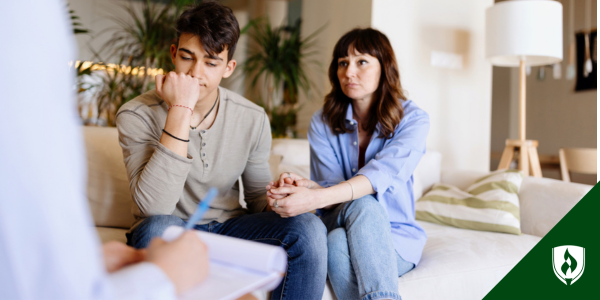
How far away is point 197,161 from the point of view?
4.29 ft

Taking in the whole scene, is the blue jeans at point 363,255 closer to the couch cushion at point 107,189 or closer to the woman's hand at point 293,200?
the woman's hand at point 293,200

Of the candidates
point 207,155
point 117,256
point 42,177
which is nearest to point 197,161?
point 207,155

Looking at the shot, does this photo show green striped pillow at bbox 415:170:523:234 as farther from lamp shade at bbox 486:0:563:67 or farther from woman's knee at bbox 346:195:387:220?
lamp shade at bbox 486:0:563:67

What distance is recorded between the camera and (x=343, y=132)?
5.26 ft

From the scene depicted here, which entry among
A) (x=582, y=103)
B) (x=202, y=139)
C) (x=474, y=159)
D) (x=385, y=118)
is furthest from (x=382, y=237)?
(x=582, y=103)

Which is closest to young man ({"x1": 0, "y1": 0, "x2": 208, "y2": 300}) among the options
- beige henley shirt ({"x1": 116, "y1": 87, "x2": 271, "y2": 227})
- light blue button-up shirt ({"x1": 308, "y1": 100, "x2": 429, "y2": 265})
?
beige henley shirt ({"x1": 116, "y1": 87, "x2": 271, "y2": 227})

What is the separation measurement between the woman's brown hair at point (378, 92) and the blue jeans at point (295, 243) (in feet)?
1.54

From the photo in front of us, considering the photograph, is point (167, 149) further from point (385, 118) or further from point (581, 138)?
point (581, 138)

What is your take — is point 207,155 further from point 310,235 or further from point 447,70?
point 447,70

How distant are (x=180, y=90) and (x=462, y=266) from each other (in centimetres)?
108

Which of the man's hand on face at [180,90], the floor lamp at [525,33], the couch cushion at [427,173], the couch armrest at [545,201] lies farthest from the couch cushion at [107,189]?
the floor lamp at [525,33]

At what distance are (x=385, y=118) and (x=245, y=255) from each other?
1.02 metres

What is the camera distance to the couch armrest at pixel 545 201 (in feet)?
5.99

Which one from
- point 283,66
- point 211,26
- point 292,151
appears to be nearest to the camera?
point 211,26
